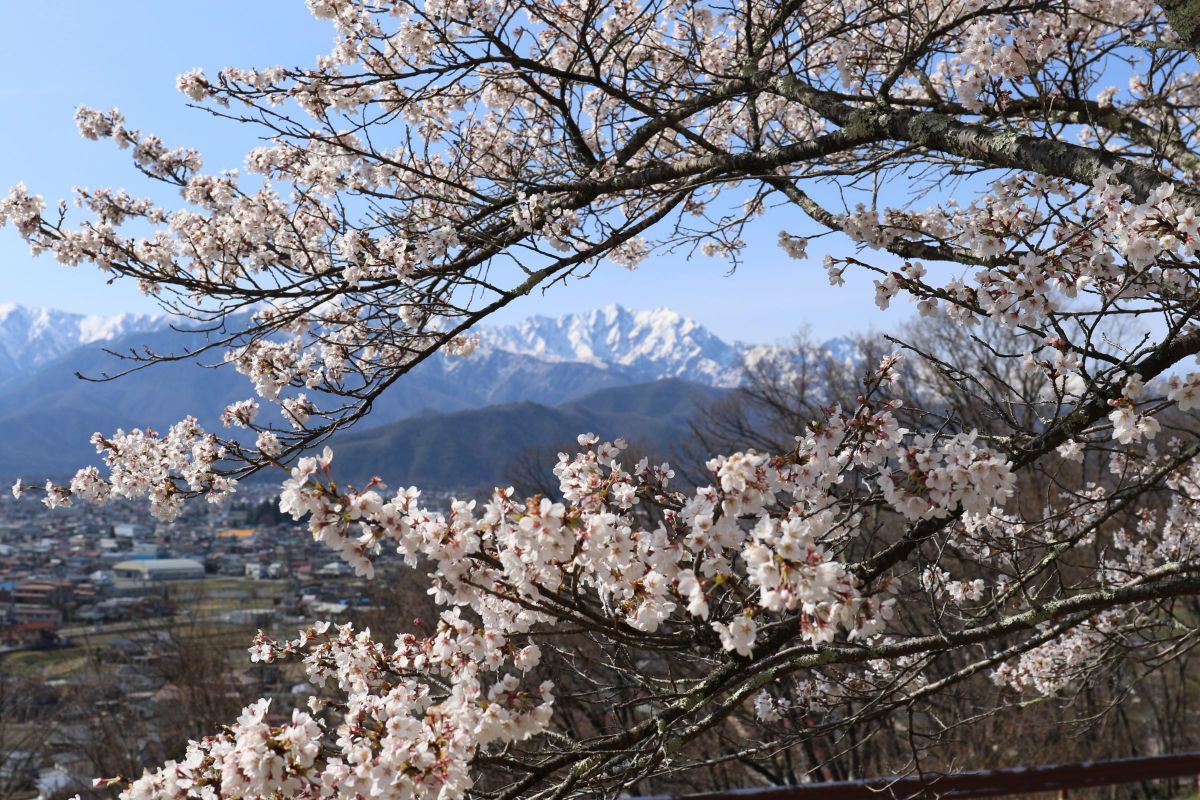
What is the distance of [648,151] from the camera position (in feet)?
18.5

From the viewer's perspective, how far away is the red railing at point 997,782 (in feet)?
11.3

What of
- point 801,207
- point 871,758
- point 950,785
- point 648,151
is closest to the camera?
point 950,785

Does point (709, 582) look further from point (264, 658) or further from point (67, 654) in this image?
point (67, 654)

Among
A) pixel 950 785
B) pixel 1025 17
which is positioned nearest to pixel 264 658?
pixel 950 785

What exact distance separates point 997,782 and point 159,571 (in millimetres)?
68740

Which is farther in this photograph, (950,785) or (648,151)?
(648,151)

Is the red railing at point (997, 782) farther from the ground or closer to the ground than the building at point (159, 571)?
closer to the ground

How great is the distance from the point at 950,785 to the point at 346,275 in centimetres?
415

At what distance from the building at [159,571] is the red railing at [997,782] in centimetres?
6439

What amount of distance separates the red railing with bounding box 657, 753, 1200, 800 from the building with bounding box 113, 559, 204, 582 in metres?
64.4

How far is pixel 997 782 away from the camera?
11.9ft

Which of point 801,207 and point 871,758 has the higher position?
point 801,207

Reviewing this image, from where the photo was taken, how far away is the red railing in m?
3.45

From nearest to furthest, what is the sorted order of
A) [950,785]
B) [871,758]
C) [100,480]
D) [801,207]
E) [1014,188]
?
[1014,188] → [950,785] → [801,207] → [100,480] → [871,758]
